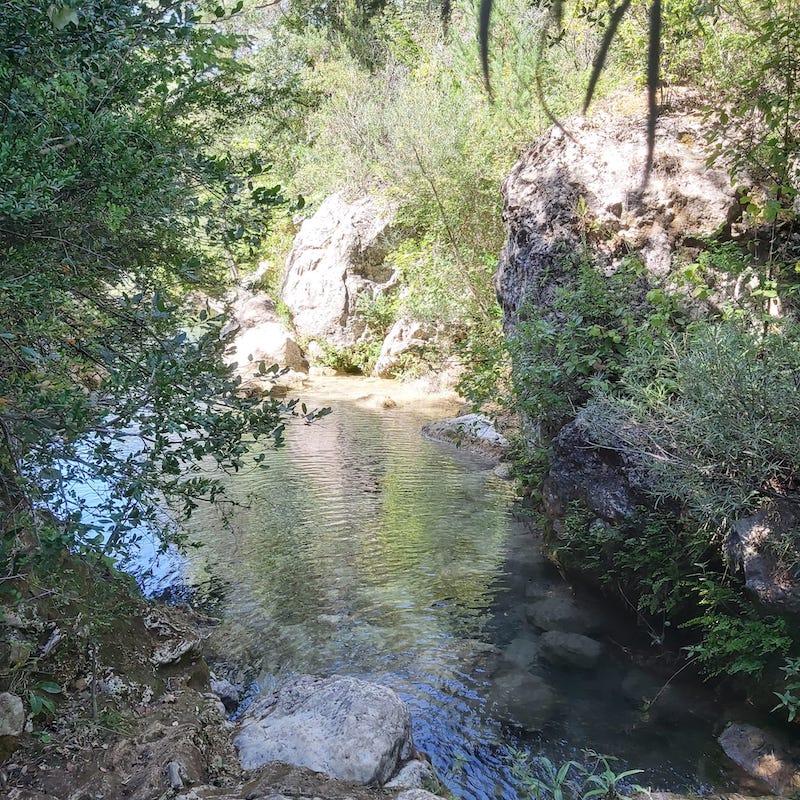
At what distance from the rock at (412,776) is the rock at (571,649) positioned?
1.96 m

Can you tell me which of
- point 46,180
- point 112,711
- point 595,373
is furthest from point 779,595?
point 46,180

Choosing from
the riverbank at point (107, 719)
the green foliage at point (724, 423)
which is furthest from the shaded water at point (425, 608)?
the green foliage at point (724, 423)

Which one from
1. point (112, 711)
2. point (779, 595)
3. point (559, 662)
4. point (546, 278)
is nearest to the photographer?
point (112, 711)

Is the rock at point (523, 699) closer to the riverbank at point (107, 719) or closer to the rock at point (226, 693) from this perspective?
the riverbank at point (107, 719)

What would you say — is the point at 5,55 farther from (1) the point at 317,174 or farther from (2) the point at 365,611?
(1) the point at 317,174

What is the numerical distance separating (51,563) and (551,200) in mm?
6684

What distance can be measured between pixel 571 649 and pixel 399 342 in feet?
44.7

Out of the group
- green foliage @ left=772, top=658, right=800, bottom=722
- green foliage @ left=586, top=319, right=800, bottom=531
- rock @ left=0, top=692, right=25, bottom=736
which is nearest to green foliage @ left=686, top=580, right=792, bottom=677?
green foliage @ left=772, top=658, right=800, bottom=722

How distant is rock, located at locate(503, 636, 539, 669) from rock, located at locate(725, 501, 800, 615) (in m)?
1.90

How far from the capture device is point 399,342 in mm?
19000

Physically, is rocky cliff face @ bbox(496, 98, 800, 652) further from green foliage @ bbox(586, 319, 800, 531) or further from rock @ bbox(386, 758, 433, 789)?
rock @ bbox(386, 758, 433, 789)

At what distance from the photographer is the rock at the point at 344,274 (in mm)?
21422

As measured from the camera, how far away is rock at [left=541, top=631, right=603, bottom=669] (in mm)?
5781

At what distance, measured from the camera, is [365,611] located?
669 cm
